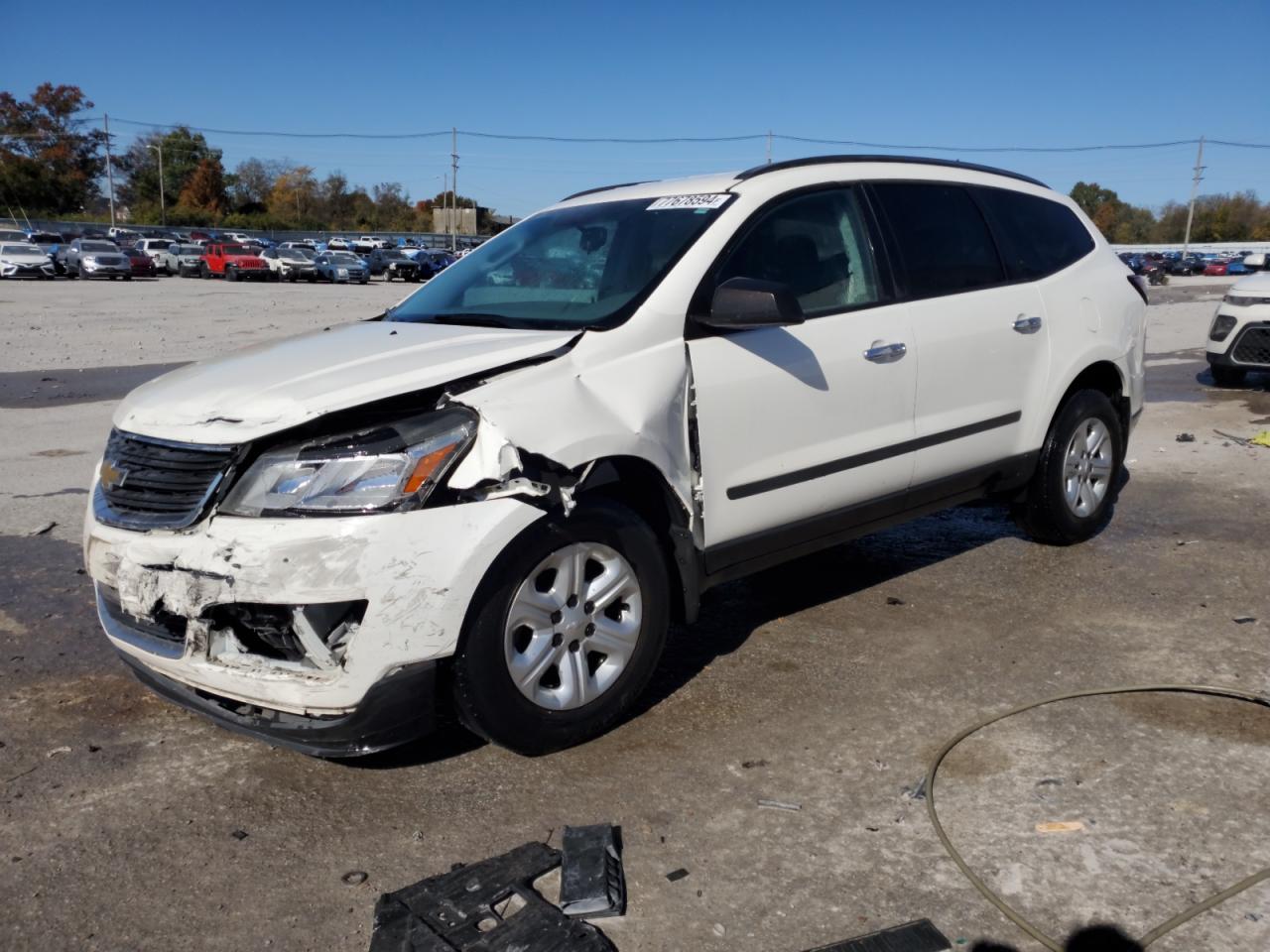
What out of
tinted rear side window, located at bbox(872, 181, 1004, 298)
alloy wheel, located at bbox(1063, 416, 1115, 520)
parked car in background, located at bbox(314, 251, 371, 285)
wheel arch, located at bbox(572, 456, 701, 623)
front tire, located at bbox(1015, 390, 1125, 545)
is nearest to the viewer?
wheel arch, located at bbox(572, 456, 701, 623)

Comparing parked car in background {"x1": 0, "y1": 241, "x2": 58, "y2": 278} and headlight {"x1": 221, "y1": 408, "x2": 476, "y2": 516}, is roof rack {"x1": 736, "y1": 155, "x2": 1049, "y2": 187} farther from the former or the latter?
parked car in background {"x1": 0, "y1": 241, "x2": 58, "y2": 278}

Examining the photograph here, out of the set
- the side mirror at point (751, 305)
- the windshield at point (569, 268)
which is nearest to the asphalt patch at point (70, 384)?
the windshield at point (569, 268)

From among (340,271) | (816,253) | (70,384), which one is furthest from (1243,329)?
(340,271)

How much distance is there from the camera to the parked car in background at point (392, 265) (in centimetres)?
4866

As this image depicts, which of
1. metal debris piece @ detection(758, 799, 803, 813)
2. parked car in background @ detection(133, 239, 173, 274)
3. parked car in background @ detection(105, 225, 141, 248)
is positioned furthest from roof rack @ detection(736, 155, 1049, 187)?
parked car in background @ detection(105, 225, 141, 248)

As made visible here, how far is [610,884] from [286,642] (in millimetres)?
1134

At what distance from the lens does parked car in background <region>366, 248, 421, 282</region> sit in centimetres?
4866

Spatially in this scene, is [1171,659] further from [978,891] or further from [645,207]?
[645,207]

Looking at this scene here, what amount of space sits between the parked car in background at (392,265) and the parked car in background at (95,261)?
35.3 feet

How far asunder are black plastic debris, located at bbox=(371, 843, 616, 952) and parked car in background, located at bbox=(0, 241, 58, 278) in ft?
149

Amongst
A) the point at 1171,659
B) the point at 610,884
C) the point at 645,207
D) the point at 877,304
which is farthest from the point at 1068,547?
the point at 610,884

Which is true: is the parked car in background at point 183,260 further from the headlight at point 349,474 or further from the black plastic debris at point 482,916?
the black plastic debris at point 482,916

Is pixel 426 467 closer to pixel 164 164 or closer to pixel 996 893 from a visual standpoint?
pixel 996 893

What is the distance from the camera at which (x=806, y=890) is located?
8.87ft
